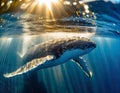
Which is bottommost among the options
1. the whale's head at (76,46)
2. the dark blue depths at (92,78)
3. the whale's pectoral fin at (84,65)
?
the dark blue depths at (92,78)

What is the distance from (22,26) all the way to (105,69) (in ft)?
122

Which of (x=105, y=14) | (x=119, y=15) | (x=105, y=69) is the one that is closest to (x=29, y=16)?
(x=105, y=14)

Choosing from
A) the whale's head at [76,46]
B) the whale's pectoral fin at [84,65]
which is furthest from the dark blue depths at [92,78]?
the whale's head at [76,46]

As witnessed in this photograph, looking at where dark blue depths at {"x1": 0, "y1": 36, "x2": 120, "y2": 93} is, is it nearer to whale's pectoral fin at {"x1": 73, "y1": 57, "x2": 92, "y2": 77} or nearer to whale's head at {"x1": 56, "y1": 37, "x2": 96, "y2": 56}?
whale's pectoral fin at {"x1": 73, "y1": 57, "x2": 92, "y2": 77}

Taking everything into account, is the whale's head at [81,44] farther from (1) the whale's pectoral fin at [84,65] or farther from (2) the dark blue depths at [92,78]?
(2) the dark blue depths at [92,78]

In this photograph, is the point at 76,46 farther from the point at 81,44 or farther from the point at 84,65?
the point at 84,65

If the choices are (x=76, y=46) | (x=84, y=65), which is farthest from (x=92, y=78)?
(x=76, y=46)

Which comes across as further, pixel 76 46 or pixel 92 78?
pixel 92 78

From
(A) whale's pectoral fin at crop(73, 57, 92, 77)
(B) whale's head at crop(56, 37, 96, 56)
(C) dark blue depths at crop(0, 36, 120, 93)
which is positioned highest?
(B) whale's head at crop(56, 37, 96, 56)

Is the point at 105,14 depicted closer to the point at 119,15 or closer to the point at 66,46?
the point at 119,15

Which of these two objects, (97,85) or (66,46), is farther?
(97,85)

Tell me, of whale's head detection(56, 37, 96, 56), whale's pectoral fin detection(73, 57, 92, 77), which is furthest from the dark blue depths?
whale's head detection(56, 37, 96, 56)

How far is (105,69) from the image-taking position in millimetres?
52875

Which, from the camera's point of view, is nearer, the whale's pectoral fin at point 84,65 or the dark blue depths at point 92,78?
the whale's pectoral fin at point 84,65
